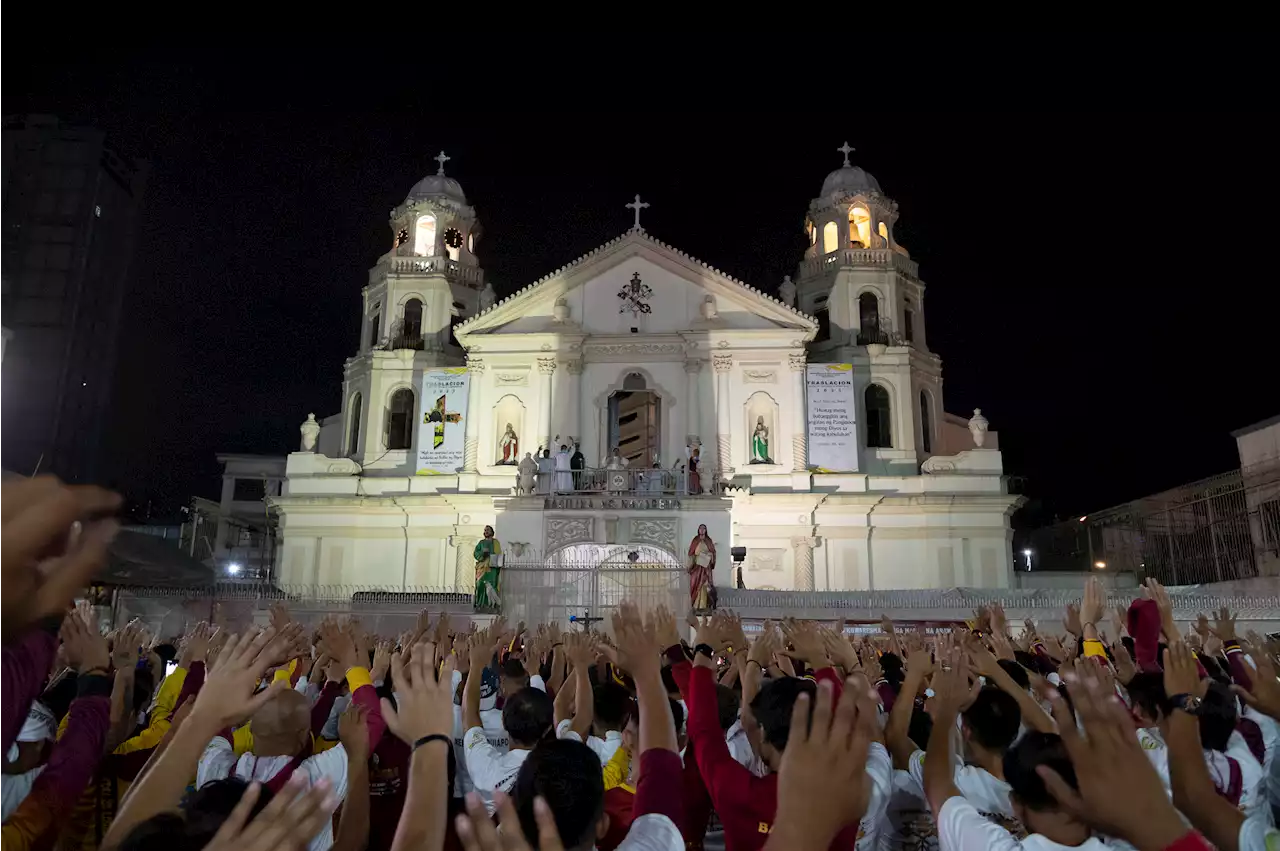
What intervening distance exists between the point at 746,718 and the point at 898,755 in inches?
30.7

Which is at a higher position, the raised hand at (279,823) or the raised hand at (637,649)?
the raised hand at (637,649)

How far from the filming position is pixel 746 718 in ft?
14.6

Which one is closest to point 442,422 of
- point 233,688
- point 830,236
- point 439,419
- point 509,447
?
point 439,419

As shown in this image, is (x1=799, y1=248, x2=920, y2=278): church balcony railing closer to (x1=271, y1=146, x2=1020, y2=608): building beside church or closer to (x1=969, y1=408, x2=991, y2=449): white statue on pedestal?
(x1=271, y1=146, x2=1020, y2=608): building beside church

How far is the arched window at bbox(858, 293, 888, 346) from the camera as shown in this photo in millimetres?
35562

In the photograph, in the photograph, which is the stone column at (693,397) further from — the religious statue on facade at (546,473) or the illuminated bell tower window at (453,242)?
the illuminated bell tower window at (453,242)

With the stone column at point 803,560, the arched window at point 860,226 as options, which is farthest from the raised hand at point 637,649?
the arched window at point 860,226

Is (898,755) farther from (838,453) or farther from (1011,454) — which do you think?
(1011,454)

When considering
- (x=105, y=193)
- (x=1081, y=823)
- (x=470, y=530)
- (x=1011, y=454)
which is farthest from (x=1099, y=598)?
(x=1011, y=454)

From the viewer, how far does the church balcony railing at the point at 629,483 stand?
91.6 feet

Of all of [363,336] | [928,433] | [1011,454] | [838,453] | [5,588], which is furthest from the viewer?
[1011,454]

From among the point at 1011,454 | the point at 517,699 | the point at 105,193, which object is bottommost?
the point at 517,699

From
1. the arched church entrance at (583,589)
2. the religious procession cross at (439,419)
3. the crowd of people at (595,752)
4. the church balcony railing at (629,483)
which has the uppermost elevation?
the religious procession cross at (439,419)

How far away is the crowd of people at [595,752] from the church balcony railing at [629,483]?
70.7ft
